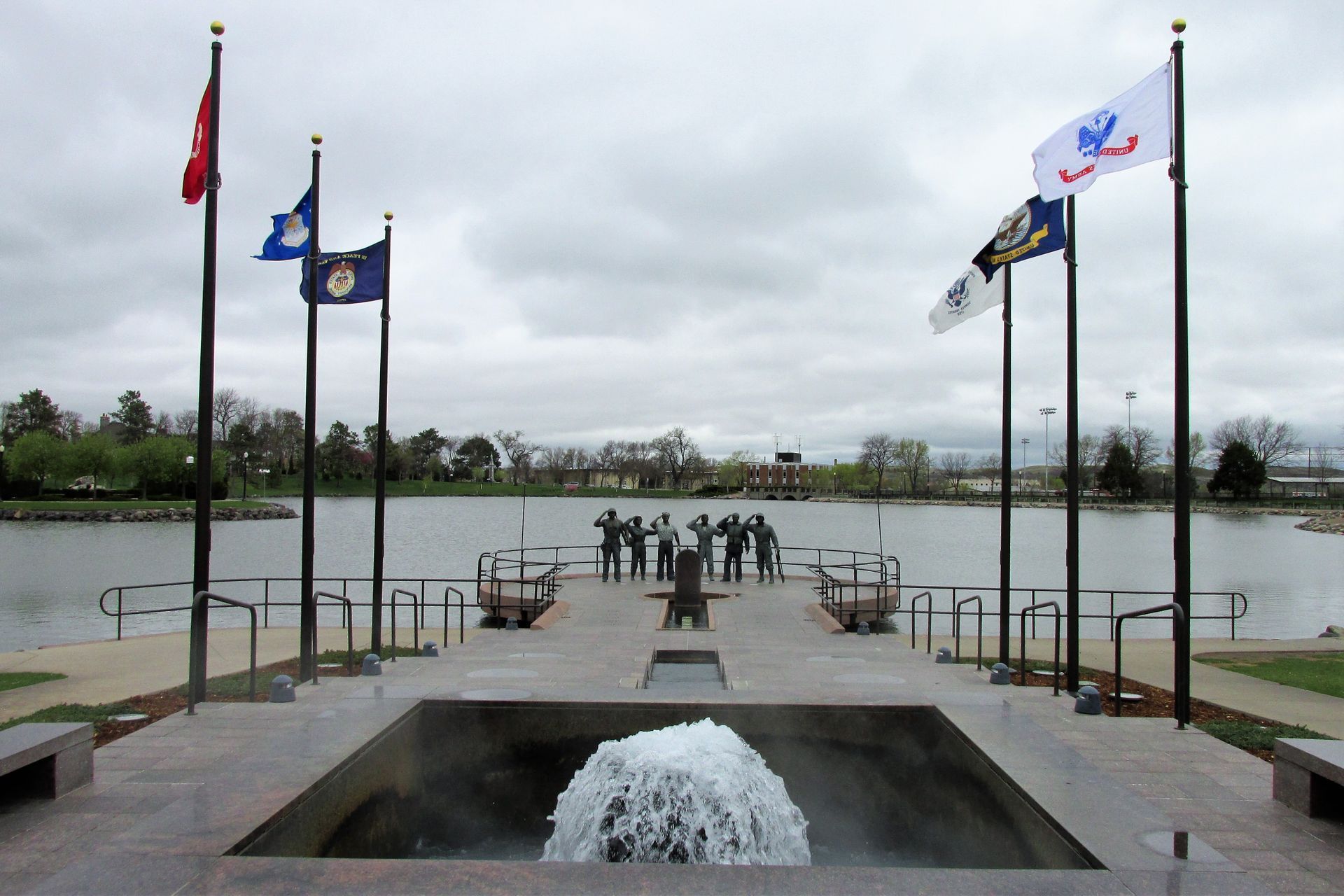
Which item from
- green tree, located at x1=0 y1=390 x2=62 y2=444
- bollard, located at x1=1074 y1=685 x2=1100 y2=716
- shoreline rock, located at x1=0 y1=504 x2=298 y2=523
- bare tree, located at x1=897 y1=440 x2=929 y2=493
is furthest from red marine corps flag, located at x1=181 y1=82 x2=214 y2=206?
bare tree, located at x1=897 y1=440 x2=929 y2=493

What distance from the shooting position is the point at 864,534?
5662cm

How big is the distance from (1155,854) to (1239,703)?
7.23 metres

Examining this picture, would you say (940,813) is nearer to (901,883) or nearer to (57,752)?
(901,883)

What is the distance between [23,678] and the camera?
11.3m

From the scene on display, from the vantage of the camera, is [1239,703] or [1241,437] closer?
[1239,703]

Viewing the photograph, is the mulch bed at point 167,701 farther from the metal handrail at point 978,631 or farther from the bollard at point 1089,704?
the metal handrail at point 978,631

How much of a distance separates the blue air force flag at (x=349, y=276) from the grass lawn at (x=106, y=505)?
230 feet

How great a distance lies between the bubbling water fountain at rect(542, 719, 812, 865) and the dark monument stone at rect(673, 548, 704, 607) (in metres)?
10.8

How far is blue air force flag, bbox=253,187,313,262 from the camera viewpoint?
393 inches

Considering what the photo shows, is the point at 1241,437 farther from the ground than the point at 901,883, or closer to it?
farther from the ground

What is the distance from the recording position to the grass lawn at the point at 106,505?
7044cm

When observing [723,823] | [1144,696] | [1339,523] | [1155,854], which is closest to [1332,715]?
[1144,696]

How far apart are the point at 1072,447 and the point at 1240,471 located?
116 meters

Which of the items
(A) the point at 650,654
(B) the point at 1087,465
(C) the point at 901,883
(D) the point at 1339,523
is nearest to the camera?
(C) the point at 901,883
